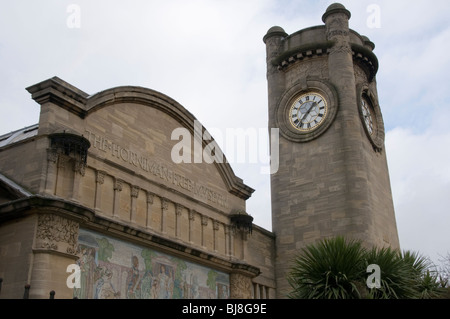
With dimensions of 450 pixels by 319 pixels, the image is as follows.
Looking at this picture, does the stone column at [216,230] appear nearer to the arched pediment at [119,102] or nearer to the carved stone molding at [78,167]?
the arched pediment at [119,102]

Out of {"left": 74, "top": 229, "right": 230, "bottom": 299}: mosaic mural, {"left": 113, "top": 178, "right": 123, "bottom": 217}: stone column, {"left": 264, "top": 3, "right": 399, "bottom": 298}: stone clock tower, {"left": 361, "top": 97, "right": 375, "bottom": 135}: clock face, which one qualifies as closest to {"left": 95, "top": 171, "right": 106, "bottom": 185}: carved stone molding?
{"left": 113, "top": 178, "right": 123, "bottom": 217}: stone column

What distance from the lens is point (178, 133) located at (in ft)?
89.1

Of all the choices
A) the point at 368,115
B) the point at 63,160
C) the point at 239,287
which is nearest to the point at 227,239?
the point at 239,287

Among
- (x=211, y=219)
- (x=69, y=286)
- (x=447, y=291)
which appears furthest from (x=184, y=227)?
(x=447, y=291)

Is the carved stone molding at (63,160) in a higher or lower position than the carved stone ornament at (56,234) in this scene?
higher

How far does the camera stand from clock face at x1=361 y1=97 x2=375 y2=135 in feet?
116

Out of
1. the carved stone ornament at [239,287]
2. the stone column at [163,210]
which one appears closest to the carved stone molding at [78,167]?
the stone column at [163,210]

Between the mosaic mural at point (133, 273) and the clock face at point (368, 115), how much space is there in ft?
47.3

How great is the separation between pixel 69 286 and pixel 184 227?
7.47 metres

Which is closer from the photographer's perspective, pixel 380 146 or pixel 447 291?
pixel 447 291

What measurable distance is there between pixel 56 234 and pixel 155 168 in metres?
6.68

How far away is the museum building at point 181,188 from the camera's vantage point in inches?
773

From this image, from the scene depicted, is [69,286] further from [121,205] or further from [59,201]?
[121,205]
